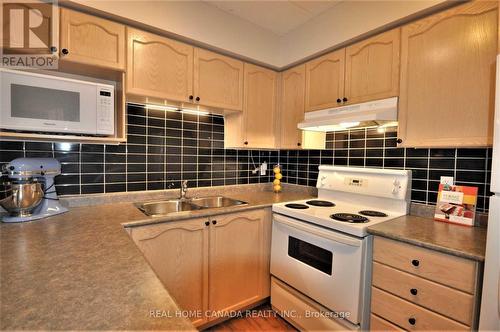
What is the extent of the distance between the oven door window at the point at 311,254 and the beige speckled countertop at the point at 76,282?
1124mm

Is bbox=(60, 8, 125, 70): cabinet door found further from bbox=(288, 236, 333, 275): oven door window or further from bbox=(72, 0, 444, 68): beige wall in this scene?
bbox=(288, 236, 333, 275): oven door window

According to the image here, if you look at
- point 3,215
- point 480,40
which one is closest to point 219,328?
point 3,215

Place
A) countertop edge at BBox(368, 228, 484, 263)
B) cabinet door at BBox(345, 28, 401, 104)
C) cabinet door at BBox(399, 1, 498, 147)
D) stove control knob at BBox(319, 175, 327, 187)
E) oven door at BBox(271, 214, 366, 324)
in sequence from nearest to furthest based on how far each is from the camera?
countertop edge at BBox(368, 228, 484, 263) → cabinet door at BBox(399, 1, 498, 147) → oven door at BBox(271, 214, 366, 324) → cabinet door at BBox(345, 28, 401, 104) → stove control knob at BBox(319, 175, 327, 187)

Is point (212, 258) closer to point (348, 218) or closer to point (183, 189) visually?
point (183, 189)

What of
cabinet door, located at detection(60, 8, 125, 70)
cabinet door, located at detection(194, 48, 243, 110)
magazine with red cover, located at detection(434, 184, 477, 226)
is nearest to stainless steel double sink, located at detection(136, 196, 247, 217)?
cabinet door, located at detection(194, 48, 243, 110)

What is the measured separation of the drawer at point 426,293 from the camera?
3.45 feet

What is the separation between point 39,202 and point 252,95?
1740 mm

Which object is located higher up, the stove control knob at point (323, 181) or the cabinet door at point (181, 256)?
the stove control knob at point (323, 181)

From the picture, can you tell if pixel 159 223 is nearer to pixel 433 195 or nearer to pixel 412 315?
pixel 412 315

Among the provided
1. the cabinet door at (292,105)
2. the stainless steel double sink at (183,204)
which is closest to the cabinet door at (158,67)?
the stainless steel double sink at (183,204)

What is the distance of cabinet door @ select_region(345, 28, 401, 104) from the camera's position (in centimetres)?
158

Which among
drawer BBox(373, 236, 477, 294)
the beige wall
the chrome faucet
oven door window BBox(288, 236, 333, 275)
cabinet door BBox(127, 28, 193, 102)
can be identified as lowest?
oven door window BBox(288, 236, 333, 275)

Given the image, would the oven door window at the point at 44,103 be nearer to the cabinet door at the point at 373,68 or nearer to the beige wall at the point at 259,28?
the beige wall at the point at 259,28

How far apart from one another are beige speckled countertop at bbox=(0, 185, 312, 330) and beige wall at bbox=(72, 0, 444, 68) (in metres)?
1.33
